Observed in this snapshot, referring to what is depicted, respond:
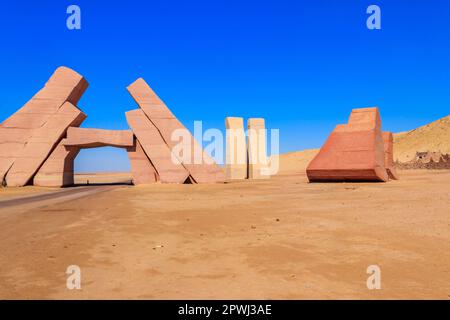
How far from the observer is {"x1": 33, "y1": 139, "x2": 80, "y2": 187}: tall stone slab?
20.2m

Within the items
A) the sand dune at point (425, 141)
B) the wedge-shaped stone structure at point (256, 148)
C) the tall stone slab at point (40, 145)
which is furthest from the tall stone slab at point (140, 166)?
the sand dune at point (425, 141)

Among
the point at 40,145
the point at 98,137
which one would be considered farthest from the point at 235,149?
the point at 40,145

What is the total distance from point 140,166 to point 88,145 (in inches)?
129

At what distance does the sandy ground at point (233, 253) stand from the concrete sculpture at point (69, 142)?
12.5 metres

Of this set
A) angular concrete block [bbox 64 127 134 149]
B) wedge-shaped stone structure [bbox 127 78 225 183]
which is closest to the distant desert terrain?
wedge-shaped stone structure [bbox 127 78 225 183]

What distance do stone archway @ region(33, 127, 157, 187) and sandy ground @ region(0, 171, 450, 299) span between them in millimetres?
12776

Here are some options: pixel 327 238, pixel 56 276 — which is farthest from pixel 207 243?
pixel 56 276

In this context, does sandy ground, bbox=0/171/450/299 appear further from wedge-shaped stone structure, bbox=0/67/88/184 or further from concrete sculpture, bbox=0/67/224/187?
wedge-shaped stone structure, bbox=0/67/88/184

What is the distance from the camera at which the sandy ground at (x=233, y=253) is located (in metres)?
3.12

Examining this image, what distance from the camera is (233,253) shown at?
14.5 feet
